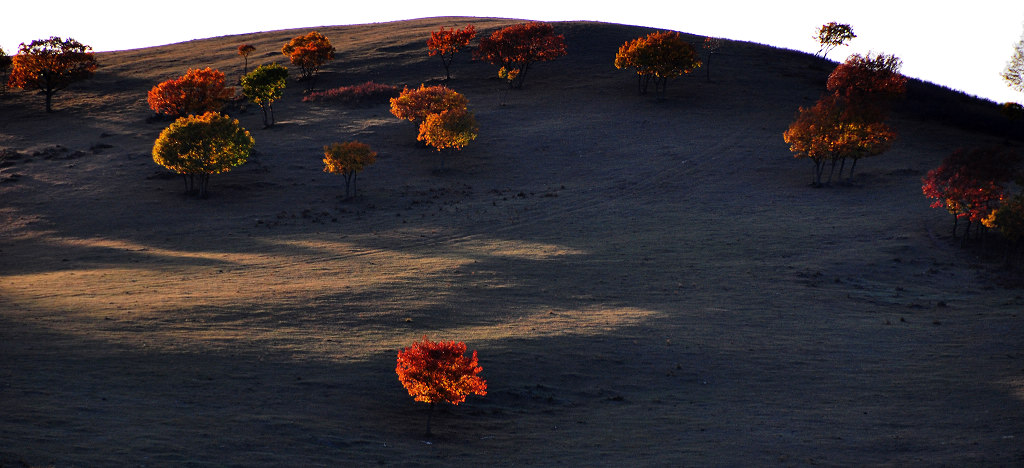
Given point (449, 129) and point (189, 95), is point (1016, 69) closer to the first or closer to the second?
point (449, 129)

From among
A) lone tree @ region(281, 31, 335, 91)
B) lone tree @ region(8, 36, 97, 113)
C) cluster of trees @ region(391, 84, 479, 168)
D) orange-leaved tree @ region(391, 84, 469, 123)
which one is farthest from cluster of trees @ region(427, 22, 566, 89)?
lone tree @ region(8, 36, 97, 113)

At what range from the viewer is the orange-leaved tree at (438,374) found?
76.7 feet

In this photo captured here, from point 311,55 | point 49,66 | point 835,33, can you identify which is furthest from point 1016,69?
point 49,66

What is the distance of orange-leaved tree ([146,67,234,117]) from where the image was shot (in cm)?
8094

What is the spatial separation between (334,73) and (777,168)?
6495 centimetres

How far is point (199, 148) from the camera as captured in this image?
209ft

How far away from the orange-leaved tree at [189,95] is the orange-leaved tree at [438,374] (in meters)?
69.6

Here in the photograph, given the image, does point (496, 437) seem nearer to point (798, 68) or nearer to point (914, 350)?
point (914, 350)

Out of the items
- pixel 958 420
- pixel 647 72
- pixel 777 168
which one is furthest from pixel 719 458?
pixel 647 72

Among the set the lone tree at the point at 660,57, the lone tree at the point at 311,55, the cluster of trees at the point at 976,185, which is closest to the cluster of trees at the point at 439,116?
the lone tree at the point at 311,55

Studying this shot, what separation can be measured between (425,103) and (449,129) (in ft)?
→ 27.2

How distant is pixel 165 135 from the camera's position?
63.6 m

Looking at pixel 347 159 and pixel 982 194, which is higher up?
pixel 982 194

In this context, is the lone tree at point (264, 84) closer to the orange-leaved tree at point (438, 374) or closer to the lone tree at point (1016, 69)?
the orange-leaved tree at point (438, 374)
